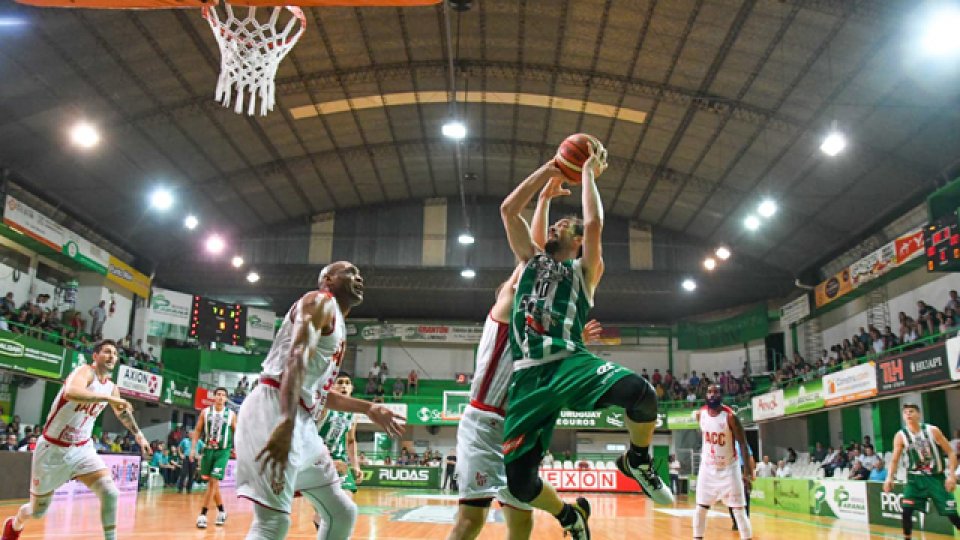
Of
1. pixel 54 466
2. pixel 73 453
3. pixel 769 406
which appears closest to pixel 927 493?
pixel 73 453

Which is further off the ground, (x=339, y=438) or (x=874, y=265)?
(x=874, y=265)

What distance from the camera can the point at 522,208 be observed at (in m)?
4.46

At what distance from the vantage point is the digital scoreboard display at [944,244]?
16.2 m

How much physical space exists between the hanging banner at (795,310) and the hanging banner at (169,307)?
2539 centimetres

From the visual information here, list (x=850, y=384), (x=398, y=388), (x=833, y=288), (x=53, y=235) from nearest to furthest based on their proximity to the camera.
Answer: (x=850, y=384) → (x=53, y=235) → (x=833, y=288) → (x=398, y=388)

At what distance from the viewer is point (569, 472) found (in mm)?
29391

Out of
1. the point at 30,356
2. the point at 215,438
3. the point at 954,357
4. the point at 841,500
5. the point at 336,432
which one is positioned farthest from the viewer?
the point at 30,356

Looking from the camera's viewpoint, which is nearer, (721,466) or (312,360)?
(312,360)

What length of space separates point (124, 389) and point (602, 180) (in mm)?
19622

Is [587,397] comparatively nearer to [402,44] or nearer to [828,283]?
[402,44]

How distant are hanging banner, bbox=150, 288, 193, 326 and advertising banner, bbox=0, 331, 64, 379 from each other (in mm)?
9405

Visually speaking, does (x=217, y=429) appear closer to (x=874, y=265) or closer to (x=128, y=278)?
(x=128, y=278)

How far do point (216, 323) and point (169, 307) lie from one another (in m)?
4.30

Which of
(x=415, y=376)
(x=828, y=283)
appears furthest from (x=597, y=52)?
(x=415, y=376)
